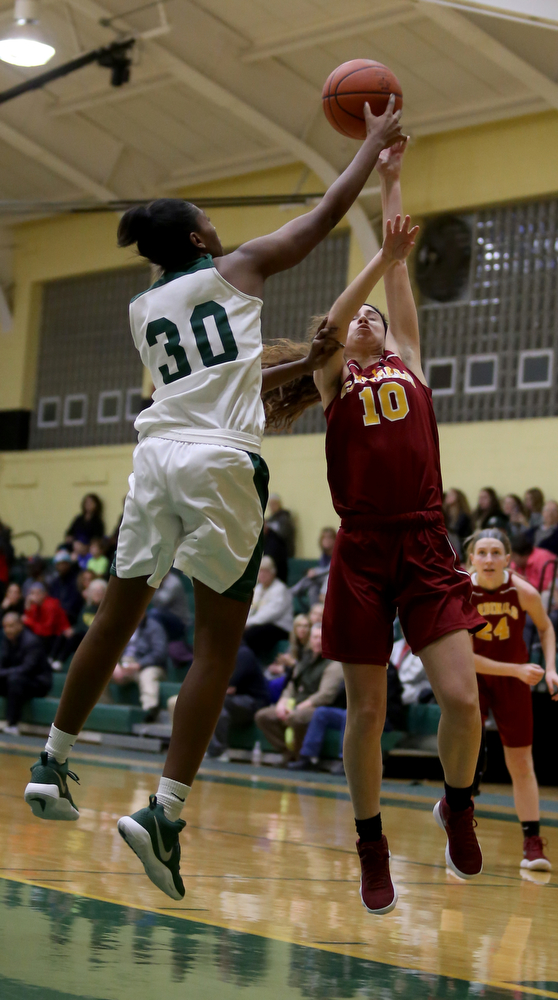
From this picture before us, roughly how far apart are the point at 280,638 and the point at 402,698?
6.28 ft

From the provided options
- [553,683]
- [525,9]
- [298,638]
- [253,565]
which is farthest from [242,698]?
[253,565]

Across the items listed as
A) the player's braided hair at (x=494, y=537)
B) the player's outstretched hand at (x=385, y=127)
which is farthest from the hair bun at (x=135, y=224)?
the player's braided hair at (x=494, y=537)

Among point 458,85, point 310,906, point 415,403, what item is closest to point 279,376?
point 415,403

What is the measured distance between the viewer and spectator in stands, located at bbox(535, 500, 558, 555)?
34.0 ft

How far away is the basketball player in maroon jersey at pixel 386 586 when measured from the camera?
3539 millimetres

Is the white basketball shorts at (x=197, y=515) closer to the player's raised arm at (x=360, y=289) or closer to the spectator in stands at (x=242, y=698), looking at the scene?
the player's raised arm at (x=360, y=289)

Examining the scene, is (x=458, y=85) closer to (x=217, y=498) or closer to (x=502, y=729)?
(x=502, y=729)

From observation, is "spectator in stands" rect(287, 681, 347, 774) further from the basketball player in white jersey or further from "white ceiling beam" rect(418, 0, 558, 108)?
the basketball player in white jersey

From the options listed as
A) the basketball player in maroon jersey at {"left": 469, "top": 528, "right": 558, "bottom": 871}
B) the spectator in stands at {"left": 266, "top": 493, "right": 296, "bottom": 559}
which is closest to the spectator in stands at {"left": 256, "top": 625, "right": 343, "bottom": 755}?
the spectator in stands at {"left": 266, "top": 493, "right": 296, "bottom": 559}

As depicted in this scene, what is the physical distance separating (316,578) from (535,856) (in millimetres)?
6282

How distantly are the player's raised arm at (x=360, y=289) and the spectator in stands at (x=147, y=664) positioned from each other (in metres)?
7.43

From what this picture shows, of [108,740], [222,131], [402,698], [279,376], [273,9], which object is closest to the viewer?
[279,376]

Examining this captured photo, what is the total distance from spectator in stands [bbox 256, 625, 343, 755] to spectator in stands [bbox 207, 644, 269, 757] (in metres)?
0.18

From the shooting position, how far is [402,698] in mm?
9547
